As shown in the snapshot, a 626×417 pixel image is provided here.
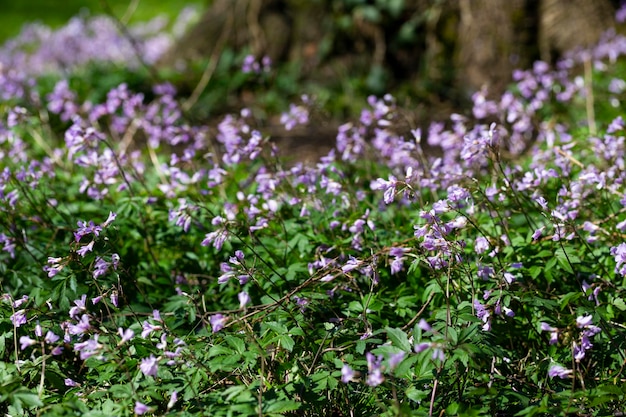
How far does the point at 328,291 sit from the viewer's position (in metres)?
3.26

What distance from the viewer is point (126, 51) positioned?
13.2 m

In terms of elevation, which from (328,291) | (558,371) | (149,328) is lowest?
(558,371)

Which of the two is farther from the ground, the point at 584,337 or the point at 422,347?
the point at 584,337

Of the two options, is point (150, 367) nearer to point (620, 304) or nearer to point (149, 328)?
point (149, 328)

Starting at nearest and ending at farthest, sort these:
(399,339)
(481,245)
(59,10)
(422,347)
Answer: (422,347)
(399,339)
(481,245)
(59,10)

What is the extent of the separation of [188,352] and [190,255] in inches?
54.4

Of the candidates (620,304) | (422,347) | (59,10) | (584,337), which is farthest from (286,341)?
(59,10)

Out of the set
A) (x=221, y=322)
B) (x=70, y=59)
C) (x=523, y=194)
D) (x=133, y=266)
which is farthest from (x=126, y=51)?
(x=221, y=322)

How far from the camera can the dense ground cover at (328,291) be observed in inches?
103

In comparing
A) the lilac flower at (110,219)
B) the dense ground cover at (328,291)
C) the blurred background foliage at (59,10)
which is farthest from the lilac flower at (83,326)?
the blurred background foliage at (59,10)

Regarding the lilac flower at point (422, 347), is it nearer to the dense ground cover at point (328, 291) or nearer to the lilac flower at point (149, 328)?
the dense ground cover at point (328, 291)

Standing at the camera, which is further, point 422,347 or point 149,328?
point 149,328

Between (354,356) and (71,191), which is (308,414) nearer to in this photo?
(354,356)

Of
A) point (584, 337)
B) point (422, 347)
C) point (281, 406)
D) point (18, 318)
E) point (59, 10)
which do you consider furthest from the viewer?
point (59, 10)
